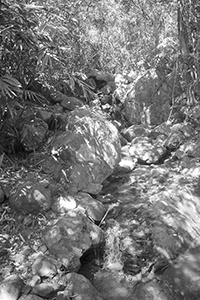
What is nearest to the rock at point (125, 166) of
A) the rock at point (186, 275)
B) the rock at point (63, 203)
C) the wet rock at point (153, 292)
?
the rock at point (63, 203)

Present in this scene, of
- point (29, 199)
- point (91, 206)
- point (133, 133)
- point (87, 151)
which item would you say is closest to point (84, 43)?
point (133, 133)

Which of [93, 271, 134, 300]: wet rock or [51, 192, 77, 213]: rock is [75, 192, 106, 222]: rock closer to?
[51, 192, 77, 213]: rock

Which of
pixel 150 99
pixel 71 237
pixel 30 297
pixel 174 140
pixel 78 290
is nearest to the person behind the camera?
pixel 30 297

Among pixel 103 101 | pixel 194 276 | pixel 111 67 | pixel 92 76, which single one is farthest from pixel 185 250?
pixel 111 67

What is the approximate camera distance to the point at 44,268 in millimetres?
2453

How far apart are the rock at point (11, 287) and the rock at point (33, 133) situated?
5.86 feet

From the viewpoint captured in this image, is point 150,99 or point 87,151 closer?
point 87,151

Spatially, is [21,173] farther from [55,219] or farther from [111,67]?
[111,67]

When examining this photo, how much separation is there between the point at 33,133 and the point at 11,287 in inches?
80.5

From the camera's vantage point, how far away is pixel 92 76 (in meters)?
6.69

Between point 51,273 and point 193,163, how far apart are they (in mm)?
2613

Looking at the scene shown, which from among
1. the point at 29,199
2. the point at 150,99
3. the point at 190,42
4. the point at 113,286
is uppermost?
the point at 190,42

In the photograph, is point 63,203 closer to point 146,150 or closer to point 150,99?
point 146,150

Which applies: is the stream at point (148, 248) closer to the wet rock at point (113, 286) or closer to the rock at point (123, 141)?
the wet rock at point (113, 286)
